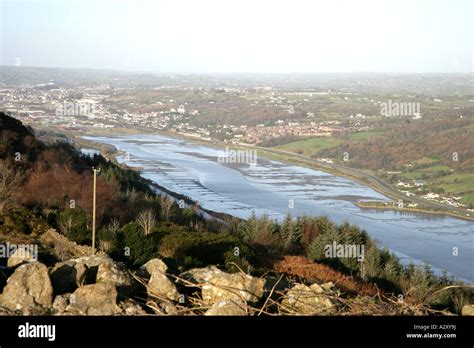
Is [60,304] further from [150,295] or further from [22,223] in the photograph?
[22,223]

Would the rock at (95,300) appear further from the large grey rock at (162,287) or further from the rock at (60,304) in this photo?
the large grey rock at (162,287)

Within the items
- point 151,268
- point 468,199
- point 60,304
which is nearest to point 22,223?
point 151,268

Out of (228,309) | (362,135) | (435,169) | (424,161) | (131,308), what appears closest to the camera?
(228,309)

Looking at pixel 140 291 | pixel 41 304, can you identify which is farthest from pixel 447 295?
pixel 41 304

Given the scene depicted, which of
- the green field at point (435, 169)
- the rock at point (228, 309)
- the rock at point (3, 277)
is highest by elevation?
the rock at point (228, 309)

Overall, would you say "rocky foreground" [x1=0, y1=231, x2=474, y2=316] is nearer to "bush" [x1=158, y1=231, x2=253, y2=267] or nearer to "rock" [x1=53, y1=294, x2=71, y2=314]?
"rock" [x1=53, y1=294, x2=71, y2=314]

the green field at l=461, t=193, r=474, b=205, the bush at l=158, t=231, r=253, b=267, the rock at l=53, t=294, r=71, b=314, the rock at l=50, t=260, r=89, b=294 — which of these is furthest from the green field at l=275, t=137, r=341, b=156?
the rock at l=53, t=294, r=71, b=314

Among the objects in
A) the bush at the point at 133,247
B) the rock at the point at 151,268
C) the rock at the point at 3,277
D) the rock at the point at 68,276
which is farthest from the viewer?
the bush at the point at 133,247

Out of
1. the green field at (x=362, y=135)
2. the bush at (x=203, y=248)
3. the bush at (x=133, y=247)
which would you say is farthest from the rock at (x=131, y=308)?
the green field at (x=362, y=135)
